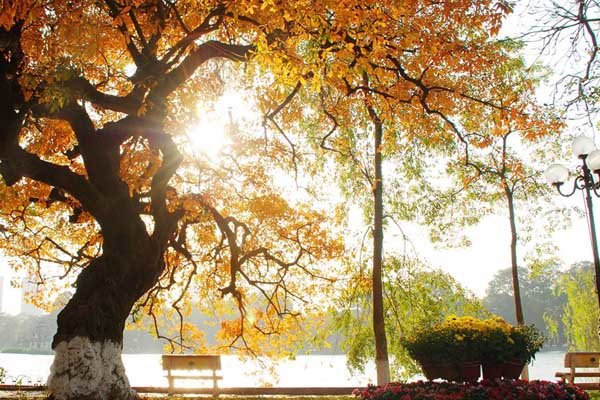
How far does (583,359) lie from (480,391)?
692 cm

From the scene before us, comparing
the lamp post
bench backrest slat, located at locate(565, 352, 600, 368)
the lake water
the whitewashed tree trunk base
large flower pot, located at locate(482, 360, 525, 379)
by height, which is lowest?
the lake water

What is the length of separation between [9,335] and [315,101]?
147m

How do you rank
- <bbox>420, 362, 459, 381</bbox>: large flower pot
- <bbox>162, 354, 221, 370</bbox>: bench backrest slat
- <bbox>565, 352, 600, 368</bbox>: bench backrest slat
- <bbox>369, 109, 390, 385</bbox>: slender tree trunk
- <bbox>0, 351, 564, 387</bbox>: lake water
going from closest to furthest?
<bbox>420, 362, 459, 381</bbox>: large flower pot → <bbox>162, 354, 221, 370</bbox>: bench backrest slat → <bbox>369, 109, 390, 385</bbox>: slender tree trunk → <bbox>565, 352, 600, 368</bbox>: bench backrest slat → <bbox>0, 351, 564, 387</bbox>: lake water

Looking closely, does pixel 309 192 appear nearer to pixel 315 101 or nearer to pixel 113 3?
pixel 315 101

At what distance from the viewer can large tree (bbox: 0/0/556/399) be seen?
7992 mm

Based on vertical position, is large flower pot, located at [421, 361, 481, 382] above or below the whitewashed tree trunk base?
Answer: below

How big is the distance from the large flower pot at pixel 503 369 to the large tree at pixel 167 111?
4.23m

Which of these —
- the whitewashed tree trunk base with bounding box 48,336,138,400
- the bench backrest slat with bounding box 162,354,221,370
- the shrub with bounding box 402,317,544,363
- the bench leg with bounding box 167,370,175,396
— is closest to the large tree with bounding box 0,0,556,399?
the whitewashed tree trunk base with bounding box 48,336,138,400

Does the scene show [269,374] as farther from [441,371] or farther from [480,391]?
[480,391]

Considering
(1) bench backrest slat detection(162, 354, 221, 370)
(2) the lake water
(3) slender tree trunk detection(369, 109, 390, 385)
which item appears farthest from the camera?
(2) the lake water

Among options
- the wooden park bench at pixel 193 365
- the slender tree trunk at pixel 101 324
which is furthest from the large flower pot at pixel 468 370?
the wooden park bench at pixel 193 365

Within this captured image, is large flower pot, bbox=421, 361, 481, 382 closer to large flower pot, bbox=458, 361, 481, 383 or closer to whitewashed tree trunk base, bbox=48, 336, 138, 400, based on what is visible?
large flower pot, bbox=458, 361, 481, 383

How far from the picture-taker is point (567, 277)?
25.1m

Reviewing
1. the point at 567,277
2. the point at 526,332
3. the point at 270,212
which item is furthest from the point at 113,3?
the point at 567,277
